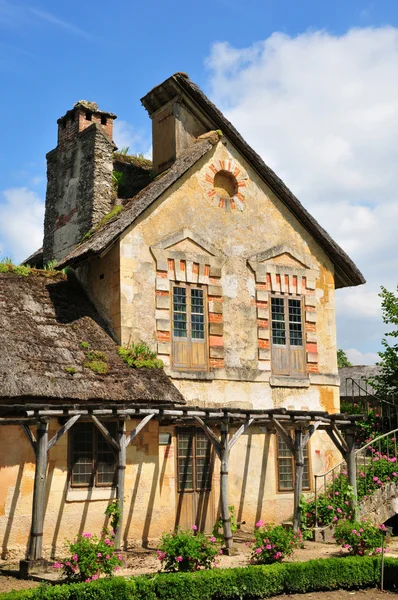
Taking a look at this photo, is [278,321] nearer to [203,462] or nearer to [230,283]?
[230,283]

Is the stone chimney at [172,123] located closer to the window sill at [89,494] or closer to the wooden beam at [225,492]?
the wooden beam at [225,492]

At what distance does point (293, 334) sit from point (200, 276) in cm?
285

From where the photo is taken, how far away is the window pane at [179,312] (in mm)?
16172

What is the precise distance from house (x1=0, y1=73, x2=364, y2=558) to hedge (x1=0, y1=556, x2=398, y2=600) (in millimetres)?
2353

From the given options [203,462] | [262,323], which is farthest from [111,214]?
Result: [203,462]

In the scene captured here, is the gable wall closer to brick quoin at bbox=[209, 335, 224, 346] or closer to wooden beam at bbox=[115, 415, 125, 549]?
brick quoin at bbox=[209, 335, 224, 346]

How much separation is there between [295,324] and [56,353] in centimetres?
642

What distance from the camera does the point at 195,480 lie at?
15.8 metres

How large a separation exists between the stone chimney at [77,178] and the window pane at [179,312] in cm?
334

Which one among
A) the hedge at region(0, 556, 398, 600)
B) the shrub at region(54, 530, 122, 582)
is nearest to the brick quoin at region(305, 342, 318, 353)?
the hedge at region(0, 556, 398, 600)

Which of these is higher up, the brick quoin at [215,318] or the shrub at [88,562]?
the brick quoin at [215,318]

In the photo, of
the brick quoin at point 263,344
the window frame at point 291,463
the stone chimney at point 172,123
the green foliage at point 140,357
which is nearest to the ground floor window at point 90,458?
the green foliage at point 140,357

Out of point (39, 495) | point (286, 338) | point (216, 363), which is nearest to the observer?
point (39, 495)

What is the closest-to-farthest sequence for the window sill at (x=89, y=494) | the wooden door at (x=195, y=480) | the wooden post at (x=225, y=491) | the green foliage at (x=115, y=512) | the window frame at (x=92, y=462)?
the green foliage at (x=115, y=512) → the wooden post at (x=225, y=491) → the window sill at (x=89, y=494) → the window frame at (x=92, y=462) → the wooden door at (x=195, y=480)
